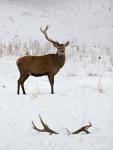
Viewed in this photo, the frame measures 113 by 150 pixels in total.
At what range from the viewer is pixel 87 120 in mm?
6262

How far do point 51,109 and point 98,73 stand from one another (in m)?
5.01

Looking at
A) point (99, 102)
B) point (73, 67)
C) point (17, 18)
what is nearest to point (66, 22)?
point (17, 18)

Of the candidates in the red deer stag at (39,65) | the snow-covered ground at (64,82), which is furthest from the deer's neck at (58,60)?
the snow-covered ground at (64,82)

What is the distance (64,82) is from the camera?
10.4m

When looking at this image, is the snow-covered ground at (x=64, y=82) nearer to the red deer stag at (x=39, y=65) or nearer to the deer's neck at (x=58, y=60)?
the red deer stag at (x=39, y=65)

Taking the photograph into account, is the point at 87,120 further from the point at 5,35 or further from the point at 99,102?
the point at 5,35

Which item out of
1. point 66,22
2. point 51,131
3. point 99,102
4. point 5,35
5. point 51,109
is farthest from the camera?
point 66,22

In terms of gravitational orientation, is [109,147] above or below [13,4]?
below

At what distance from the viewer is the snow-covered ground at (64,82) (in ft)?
18.0

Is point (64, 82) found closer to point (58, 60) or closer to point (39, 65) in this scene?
point (58, 60)

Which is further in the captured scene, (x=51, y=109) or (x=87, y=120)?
(x=51, y=109)

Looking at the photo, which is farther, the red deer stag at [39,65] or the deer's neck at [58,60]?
the deer's neck at [58,60]

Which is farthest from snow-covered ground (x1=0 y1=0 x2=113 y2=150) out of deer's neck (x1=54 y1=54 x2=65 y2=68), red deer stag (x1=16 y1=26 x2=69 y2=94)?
deer's neck (x1=54 y1=54 x2=65 y2=68)

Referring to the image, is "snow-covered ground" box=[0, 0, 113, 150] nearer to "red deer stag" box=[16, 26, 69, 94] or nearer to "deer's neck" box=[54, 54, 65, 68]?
"red deer stag" box=[16, 26, 69, 94]
